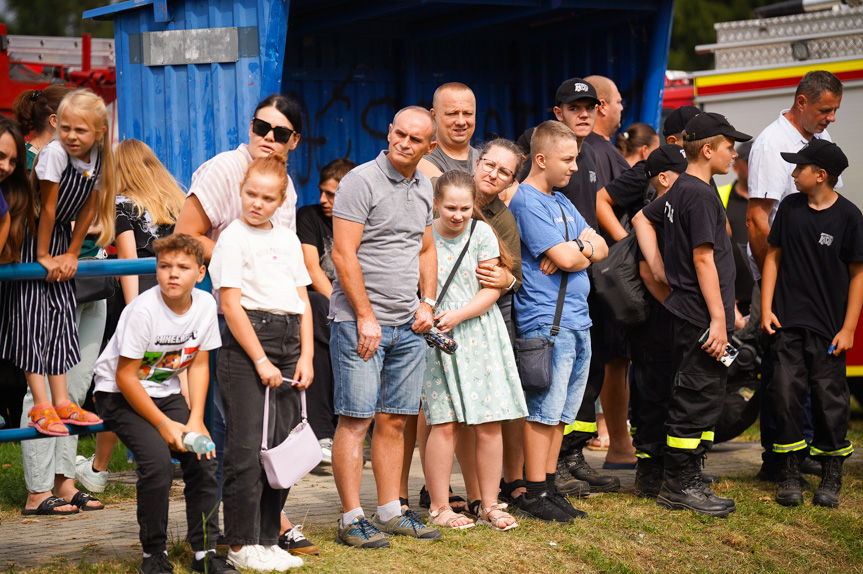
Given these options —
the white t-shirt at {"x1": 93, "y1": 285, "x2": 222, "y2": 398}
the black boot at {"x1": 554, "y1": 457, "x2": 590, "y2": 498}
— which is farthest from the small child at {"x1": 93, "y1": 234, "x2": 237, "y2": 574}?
the black boot at {"x1": 554, "y1": 457, "x2": 590, "y2": 498}

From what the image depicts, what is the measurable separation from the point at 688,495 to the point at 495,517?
3.89 ft

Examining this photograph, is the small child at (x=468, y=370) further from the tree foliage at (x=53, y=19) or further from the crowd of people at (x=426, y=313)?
the tree foliage at (x=53, y=19)

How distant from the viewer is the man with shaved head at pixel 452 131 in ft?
17.9

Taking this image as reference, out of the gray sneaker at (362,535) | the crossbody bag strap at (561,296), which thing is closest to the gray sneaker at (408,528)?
the gray sneaker at (362,535)

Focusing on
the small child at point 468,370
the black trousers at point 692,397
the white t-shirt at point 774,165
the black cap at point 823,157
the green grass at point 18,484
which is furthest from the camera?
the white t-shirt at point 774,165

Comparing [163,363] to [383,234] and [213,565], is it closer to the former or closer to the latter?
[213,565]

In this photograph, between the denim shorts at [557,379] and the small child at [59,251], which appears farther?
the denim shorts at [557,379]

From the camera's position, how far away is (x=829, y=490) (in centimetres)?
591

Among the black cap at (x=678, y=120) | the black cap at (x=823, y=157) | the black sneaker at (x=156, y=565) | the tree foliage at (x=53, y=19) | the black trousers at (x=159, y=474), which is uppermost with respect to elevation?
the tree foliage at (x=53, y=19)

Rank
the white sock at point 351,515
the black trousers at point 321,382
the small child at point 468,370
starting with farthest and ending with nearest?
the black trousers at point 321,382
the small child at point 468,370
the white sock at point 351,515

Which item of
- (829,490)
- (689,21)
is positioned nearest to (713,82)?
(829,490)

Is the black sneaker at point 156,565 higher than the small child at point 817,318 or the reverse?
the reverse

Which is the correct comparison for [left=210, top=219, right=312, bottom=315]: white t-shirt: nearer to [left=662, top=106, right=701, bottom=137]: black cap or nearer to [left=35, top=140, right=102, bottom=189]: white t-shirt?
[left=35, top=140, right=102, bottom=189]: white t-shirt

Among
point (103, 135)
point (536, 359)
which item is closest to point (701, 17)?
point (536, 359)
